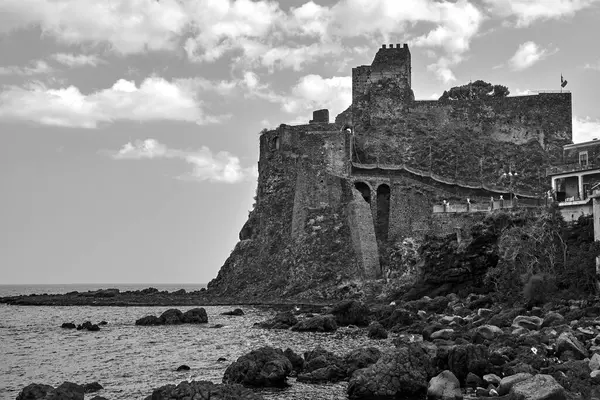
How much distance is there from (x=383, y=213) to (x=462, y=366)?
1703 inches

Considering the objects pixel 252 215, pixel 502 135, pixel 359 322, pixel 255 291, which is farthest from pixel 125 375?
pixel 502 135

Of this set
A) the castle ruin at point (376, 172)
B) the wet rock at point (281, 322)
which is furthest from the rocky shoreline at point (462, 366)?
the castle ruin at point (376, 172)

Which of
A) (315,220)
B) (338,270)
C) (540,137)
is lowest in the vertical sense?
(338,270)

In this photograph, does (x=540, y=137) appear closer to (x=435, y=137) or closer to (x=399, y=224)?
(x=435, y=137)

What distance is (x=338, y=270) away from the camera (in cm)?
6725

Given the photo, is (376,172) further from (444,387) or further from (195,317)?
(444,387)

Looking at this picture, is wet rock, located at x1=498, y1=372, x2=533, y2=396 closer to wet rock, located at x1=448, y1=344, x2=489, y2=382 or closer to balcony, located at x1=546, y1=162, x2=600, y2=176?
wet rock, located at x1=448, y1=344, x2=489, y2=382

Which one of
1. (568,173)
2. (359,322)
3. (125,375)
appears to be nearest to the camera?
(125,375)

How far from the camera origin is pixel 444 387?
25.4m

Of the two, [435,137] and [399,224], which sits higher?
[435,137]

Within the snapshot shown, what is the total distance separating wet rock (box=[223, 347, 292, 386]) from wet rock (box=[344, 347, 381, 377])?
2.28 m

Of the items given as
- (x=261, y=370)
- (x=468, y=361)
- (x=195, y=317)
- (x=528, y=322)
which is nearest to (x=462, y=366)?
(x=468, y=361)

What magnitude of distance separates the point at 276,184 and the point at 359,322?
2761cm

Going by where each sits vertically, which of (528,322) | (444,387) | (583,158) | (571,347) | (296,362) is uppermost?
(583,158)
